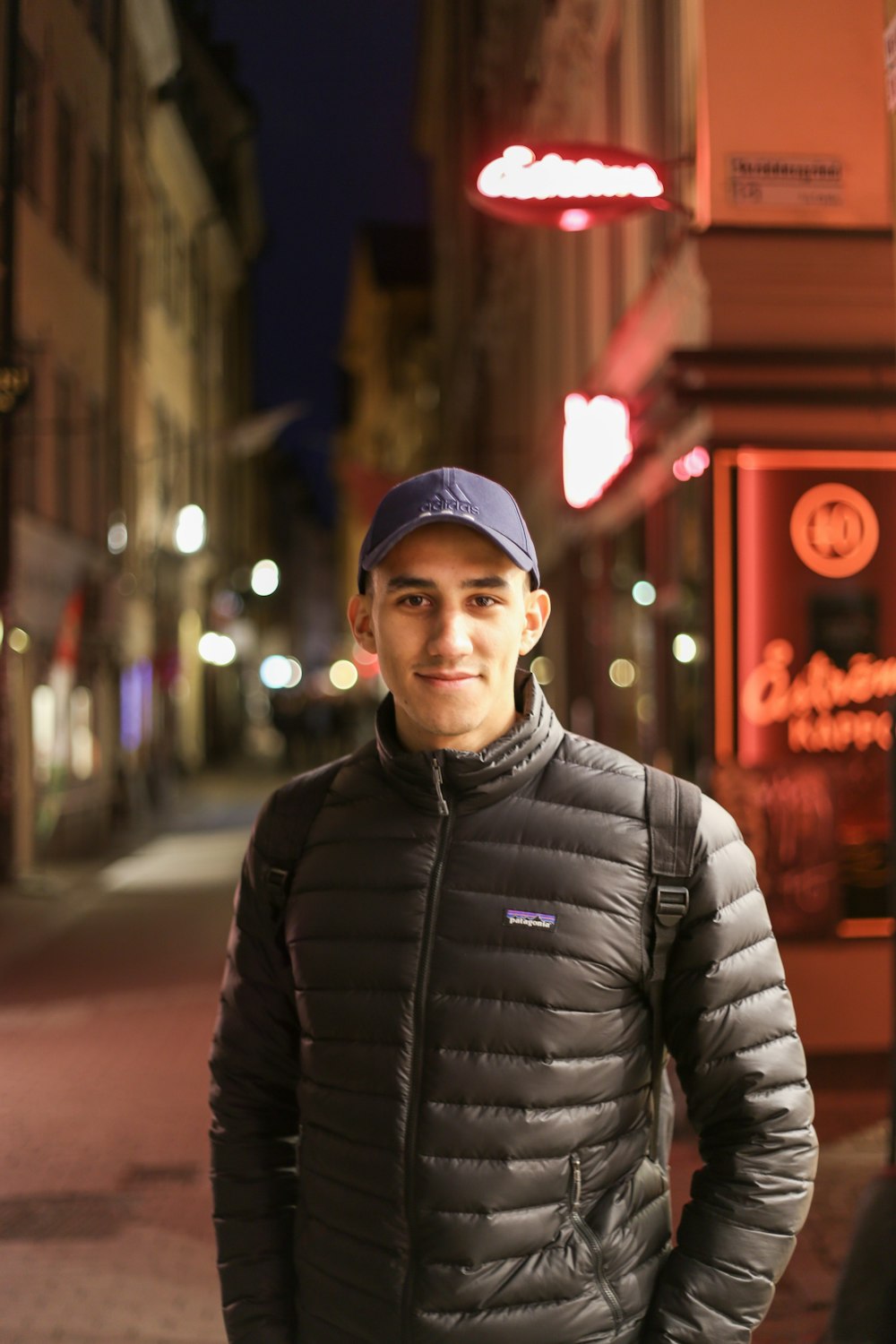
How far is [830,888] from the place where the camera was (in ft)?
25.4

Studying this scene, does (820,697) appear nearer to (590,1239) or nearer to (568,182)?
(568,182)

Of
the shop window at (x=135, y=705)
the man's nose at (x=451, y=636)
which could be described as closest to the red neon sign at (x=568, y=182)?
the man's nose at (x=451, y=636)

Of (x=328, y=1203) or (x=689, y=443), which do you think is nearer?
(x=328, y=1203)

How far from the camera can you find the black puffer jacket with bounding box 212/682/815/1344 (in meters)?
2.08

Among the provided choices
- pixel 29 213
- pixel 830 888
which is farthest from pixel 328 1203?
pixel 29 213

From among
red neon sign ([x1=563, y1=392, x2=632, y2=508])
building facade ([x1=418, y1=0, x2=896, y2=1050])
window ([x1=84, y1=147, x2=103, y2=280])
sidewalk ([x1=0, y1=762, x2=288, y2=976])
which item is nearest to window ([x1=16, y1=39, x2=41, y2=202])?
window ([x1=84, y1=147, x2=103, y2=280])

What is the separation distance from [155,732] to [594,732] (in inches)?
488

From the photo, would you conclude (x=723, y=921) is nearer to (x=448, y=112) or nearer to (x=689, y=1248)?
(x=689, y=1248)

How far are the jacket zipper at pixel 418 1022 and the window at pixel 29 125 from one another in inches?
351

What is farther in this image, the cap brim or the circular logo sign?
the circular logo sign

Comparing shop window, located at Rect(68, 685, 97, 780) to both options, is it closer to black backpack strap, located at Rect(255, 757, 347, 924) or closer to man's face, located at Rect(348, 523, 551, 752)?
black backpack strap, located at Rect(255, 757, 347, 924)

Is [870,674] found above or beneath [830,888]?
above

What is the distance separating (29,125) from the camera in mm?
14039

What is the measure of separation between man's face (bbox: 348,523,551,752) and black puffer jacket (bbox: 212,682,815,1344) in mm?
71
